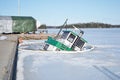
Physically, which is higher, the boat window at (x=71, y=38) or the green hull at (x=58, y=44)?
the boat window at (x=71, y=38)

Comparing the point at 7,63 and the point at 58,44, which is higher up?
the point at 7,63

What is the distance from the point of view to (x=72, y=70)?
1012 cm

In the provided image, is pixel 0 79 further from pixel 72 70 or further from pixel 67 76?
pixel 72 70

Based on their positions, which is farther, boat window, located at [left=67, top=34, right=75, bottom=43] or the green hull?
boat window, located at [left=67, top=34, right=75, bottom=43]

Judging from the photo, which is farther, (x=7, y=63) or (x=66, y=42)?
(x=66, y=42)

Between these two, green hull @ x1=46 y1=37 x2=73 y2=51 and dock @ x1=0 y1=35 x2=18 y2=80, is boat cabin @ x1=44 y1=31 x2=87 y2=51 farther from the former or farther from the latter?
dock @ x1=0 y1=35 x2=18 y2=80

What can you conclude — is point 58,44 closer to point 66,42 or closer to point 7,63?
point 66,42

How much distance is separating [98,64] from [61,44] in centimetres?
551

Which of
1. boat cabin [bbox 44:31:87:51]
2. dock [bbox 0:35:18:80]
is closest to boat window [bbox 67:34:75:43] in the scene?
boat cabin [bbox 44:31:87:51]

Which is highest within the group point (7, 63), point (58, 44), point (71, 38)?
point (7, 63)

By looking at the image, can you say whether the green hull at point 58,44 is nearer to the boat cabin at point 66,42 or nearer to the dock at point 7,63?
the boat cabin at point 66,42

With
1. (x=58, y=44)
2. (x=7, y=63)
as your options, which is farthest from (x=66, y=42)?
(x=7, y=63)

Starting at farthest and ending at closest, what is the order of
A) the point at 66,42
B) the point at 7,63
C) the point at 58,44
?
the point at 66,42 → the point at 58,44 → the point at 7,63

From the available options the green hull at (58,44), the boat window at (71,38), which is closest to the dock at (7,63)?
the green hull at (58,44)
